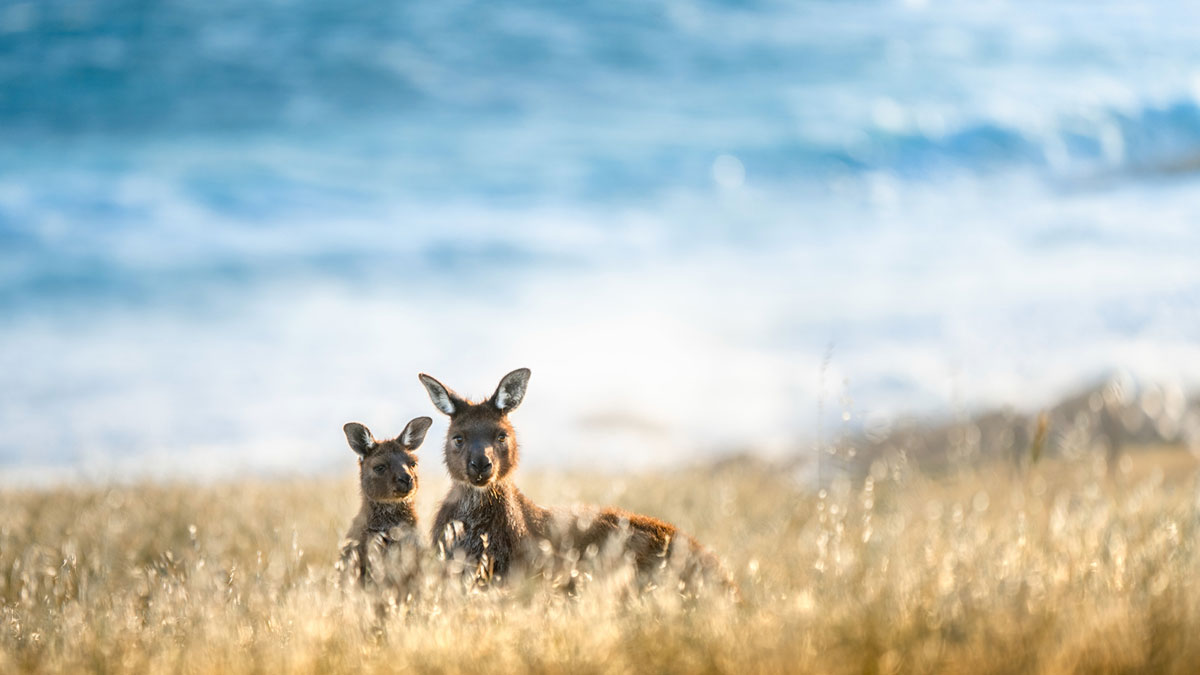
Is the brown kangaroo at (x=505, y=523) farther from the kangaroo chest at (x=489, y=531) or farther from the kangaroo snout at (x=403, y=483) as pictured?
the kangaroo snout at (x=403, y=483)

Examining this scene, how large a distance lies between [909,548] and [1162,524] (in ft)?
6.42

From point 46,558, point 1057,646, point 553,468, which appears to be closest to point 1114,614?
point 1057,646

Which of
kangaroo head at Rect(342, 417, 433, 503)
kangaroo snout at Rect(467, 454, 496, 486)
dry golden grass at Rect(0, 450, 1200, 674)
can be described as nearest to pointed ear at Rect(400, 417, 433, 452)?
kangaroo head at Rect(342, 417, 433, 503)

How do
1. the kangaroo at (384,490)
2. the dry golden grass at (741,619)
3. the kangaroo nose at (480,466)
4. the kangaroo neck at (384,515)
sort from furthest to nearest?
the kangaroo neck at (384,515) < the kangaroo at (384,490) < the kangaroo nose at (480,466) < the dry golden grass at (741,619)

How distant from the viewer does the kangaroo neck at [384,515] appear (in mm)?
7141

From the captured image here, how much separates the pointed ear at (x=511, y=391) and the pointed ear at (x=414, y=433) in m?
0.62

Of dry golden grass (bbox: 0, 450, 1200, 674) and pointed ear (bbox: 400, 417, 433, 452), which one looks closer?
dry golden grass (bbox: 0, 450, 1200, 674)

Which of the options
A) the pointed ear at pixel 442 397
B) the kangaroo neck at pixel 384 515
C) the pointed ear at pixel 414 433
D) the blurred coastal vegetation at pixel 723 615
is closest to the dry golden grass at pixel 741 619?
the blurred coastal vegetation at pixel 723 615

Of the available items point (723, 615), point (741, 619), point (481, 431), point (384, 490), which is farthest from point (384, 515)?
point (723, 615)

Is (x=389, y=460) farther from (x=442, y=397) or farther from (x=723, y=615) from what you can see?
(x=723, y=615)

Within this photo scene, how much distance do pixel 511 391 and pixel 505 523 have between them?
76cm

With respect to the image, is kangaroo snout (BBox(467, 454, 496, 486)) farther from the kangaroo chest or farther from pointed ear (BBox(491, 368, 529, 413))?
pointed ear (BBox(491, 368, 529, 413))

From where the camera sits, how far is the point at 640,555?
646cm

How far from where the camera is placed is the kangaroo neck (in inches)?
281
